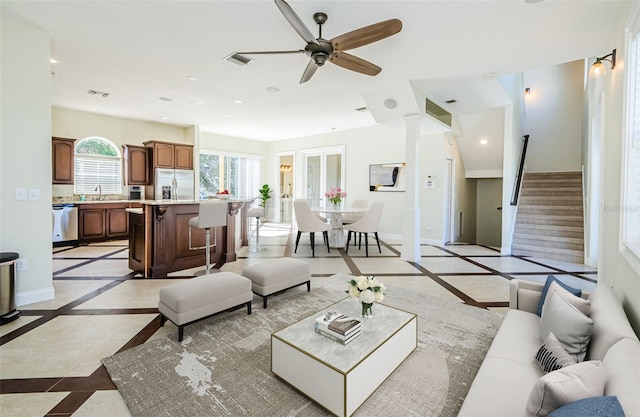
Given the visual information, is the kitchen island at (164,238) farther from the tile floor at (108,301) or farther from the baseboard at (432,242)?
the baseboard at (432,242)

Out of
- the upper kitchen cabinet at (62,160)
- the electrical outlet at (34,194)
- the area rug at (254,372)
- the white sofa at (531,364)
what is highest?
the upper kitchen cabinet at (62,160)

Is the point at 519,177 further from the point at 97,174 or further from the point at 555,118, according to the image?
the point at 97,174

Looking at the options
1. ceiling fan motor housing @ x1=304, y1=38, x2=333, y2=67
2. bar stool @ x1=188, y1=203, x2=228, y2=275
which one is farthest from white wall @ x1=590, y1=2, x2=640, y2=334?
bar stool @ x1=188, y1=203, x2=228, y2=275

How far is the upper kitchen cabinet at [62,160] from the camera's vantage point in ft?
19.4

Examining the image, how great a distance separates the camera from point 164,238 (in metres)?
4.01

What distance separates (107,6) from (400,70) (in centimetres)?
341

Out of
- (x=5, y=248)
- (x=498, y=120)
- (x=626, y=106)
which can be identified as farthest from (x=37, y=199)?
(x=498, y=120)

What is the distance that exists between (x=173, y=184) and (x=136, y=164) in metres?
1.02

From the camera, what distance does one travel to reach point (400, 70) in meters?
4.02

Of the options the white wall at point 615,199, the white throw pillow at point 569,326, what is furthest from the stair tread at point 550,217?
the white throw pillow at point 569,326

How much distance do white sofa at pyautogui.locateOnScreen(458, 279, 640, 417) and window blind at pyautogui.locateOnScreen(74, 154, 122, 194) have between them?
27.1ft

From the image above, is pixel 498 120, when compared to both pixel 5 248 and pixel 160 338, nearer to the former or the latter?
pixel 160 338

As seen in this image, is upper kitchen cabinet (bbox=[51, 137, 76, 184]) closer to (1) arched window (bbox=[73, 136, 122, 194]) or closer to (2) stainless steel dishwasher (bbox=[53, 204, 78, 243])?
(1) arched window (bbox=[73, 136, 122, 194])

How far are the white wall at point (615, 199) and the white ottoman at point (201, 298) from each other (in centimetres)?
279
